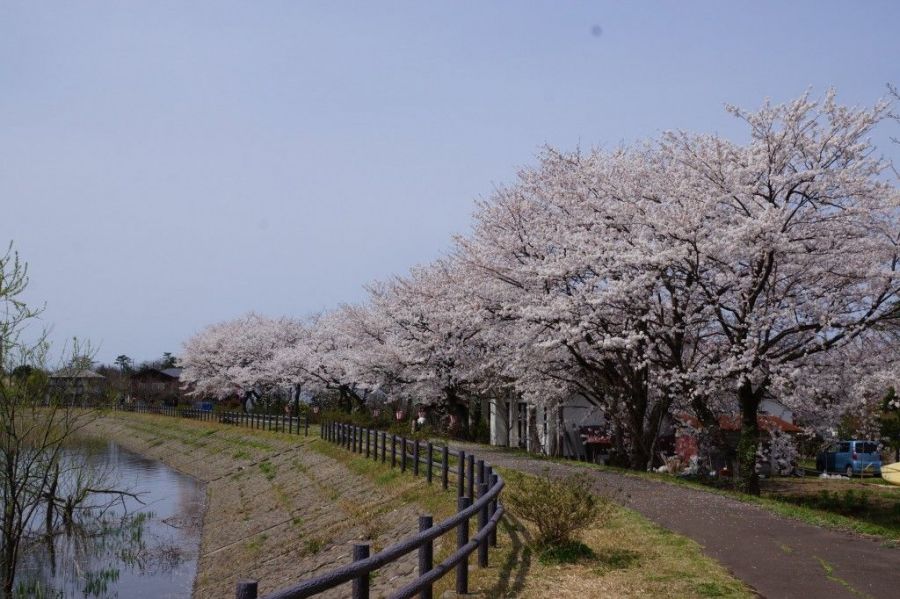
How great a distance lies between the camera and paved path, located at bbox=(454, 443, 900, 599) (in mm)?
9680

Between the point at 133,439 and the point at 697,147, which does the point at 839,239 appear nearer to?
the point at 697,147

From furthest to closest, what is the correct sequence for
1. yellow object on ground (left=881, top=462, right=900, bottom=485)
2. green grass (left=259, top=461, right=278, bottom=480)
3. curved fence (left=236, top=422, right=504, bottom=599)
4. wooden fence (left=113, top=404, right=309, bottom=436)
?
wooden fence (left=113, top=404, right=309, bottom=436)
green grass (left=259, top=461, right=278, bottom=480)
yellow object on ground (left=881, top=462, right=900, bottom=485)
curved fence (left=236, top=422, right=504, bottom=599)

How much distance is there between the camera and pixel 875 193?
803 inches

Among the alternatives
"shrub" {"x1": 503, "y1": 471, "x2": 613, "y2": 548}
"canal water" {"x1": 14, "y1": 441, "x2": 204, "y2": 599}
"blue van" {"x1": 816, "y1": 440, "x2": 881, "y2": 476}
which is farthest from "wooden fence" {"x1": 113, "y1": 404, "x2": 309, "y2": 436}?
"shrub" {"x1": 503, "y1": 471, "x2": 613, "y2": 548}

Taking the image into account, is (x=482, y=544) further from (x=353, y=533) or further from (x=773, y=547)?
(x=353, y=533)

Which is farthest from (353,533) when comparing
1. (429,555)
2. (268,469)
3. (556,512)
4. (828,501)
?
(268,469)

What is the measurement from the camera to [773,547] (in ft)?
39.5

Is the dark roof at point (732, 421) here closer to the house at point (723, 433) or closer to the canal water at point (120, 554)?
the house at point (723, 433)

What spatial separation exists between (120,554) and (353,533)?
28.3 feet

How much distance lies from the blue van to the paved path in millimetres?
19393

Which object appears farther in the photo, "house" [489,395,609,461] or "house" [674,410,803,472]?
"house" [489,395,609,461]

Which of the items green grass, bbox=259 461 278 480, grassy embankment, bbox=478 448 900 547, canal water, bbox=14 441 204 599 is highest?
grassy embankment, bbox=478 448 900 547

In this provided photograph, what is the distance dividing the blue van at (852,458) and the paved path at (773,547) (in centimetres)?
1939

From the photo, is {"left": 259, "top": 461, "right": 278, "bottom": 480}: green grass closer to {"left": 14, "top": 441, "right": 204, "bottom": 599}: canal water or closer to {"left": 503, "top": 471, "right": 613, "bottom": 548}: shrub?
{"left": 14, "top": 441, "right": 204, "bottom": 599}: canal water
